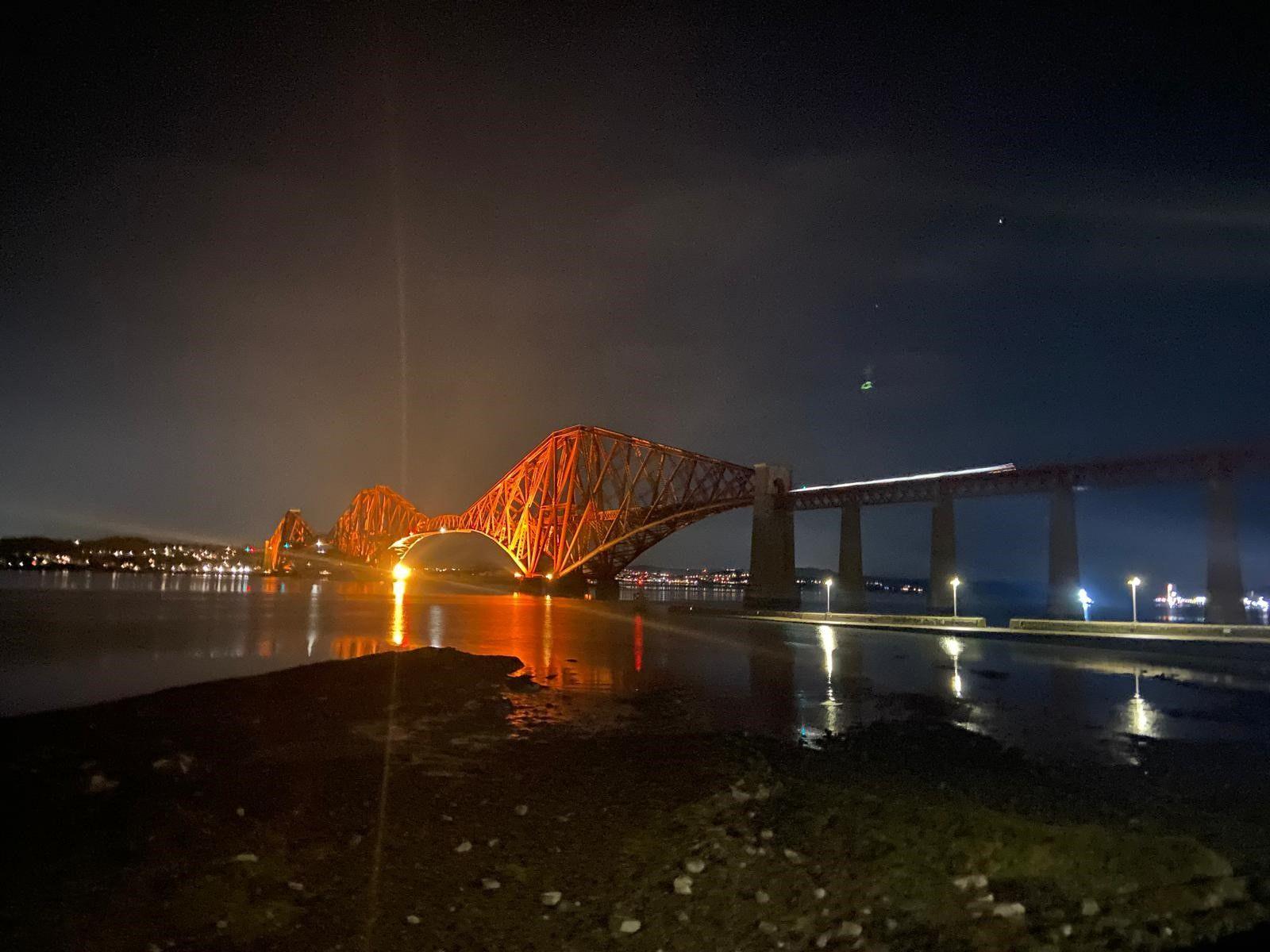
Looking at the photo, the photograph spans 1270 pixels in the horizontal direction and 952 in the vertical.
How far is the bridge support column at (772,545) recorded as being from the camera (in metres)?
84.2

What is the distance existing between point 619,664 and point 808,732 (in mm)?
13708

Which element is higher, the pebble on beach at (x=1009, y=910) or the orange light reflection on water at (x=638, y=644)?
the pebble on beach at (x=1009, y=910)

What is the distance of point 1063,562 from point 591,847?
218 feet

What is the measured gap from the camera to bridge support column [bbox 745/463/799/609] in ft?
276

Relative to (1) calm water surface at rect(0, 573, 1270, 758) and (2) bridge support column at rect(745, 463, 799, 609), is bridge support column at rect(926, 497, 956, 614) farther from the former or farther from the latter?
(1) calm water surface at rect(0, 573, 1270, 758)

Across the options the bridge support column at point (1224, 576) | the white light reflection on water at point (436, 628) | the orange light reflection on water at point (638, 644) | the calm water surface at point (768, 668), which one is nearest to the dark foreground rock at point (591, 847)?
the calm water surface at point (768, 668)

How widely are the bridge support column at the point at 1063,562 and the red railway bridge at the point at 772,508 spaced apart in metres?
0.10

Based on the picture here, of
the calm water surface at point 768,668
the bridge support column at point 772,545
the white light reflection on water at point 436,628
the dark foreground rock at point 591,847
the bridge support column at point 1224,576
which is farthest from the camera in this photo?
the bridge support column at point 772,545

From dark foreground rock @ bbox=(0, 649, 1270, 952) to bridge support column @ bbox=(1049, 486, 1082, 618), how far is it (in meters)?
57.2

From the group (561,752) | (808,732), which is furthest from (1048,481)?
(561,752)

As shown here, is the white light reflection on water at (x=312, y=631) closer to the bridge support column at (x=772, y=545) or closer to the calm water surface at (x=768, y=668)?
the calm water surface at (x=768, y=668)

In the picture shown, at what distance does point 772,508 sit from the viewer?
91125 millimetres

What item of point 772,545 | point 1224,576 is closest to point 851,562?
point 772,545

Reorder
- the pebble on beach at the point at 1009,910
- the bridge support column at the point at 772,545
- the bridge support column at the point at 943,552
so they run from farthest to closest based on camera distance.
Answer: the bridge support column at the point at 772,545 < the bridge support column at the point at 943,552 < the pebble on beach at the point at 1009,910
